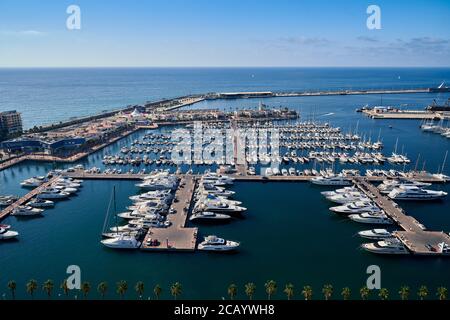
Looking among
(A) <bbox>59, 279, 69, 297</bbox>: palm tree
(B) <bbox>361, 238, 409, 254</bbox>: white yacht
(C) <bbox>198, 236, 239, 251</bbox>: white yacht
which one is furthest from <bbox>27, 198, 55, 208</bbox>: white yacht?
(B) <bbox>361, 238, 409, 254</bbox>: white yacht

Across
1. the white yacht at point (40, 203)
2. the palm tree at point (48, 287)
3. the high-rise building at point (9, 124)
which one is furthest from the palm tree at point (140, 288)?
the high-rise building at point (9, 124)

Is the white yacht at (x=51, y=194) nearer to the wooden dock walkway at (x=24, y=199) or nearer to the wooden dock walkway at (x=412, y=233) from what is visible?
the wooden dock walkway at (x=24, y=199)

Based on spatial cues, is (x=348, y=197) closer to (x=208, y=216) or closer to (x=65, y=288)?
(x=208, y=216)

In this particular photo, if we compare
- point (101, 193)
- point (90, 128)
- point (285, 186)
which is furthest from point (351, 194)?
point (90, 128)

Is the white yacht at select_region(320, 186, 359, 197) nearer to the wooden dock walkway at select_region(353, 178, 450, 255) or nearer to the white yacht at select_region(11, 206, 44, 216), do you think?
the wooden dock walkway at select_region(353, 178, 450, 255)

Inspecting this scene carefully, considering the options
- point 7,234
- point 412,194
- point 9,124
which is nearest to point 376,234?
point 412,194
